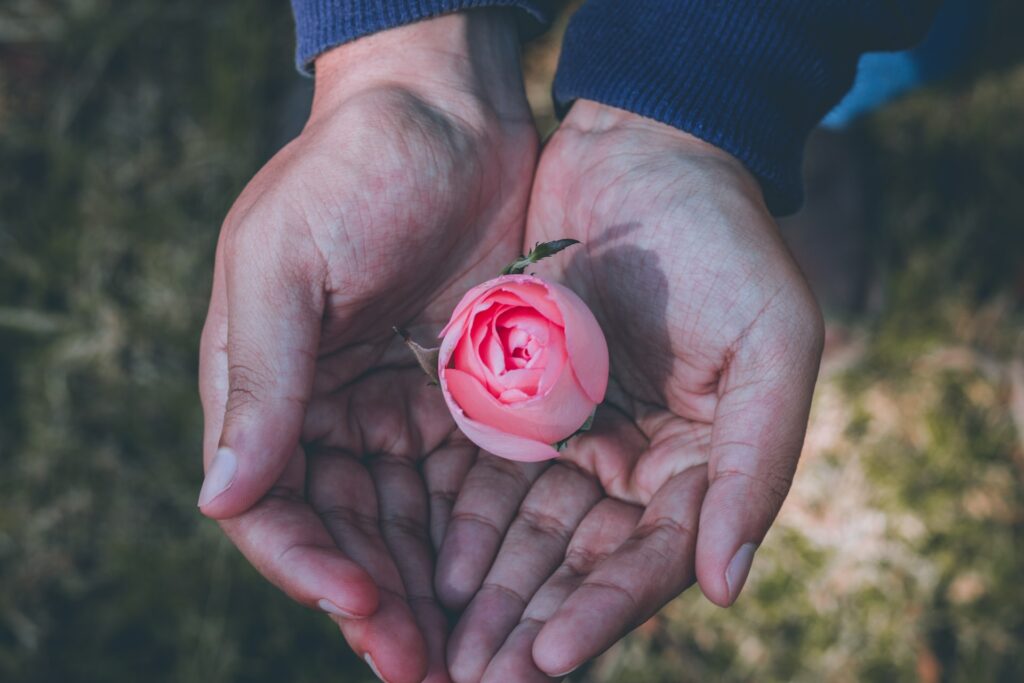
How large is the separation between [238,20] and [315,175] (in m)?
1.87

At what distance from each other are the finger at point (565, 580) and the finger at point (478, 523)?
142 mm

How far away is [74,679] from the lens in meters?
2.68

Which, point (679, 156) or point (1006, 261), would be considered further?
point (1006, 261)

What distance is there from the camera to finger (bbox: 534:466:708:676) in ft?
5.14

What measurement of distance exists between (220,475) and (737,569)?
976 millimetres

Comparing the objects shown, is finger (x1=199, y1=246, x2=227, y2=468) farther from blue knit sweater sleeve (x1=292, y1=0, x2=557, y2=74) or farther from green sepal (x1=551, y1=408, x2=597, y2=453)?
green sepal (x1=551, y1=408, x2=597, y2=453)

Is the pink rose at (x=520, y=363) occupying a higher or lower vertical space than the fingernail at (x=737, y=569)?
higher

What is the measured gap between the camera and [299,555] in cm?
163

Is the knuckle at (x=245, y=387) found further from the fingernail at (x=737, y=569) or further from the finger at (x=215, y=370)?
the fingernail at (x=737, y=569)

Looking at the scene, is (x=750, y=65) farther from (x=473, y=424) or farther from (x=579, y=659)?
(x=579, y=659)

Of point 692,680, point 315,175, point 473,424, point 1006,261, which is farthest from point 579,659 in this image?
point 1006,261

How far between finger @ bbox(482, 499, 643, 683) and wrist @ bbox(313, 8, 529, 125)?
1.02 m

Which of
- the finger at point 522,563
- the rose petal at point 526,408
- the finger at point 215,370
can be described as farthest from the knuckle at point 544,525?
the finger at point 215,370

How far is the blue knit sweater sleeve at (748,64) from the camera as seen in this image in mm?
2051
